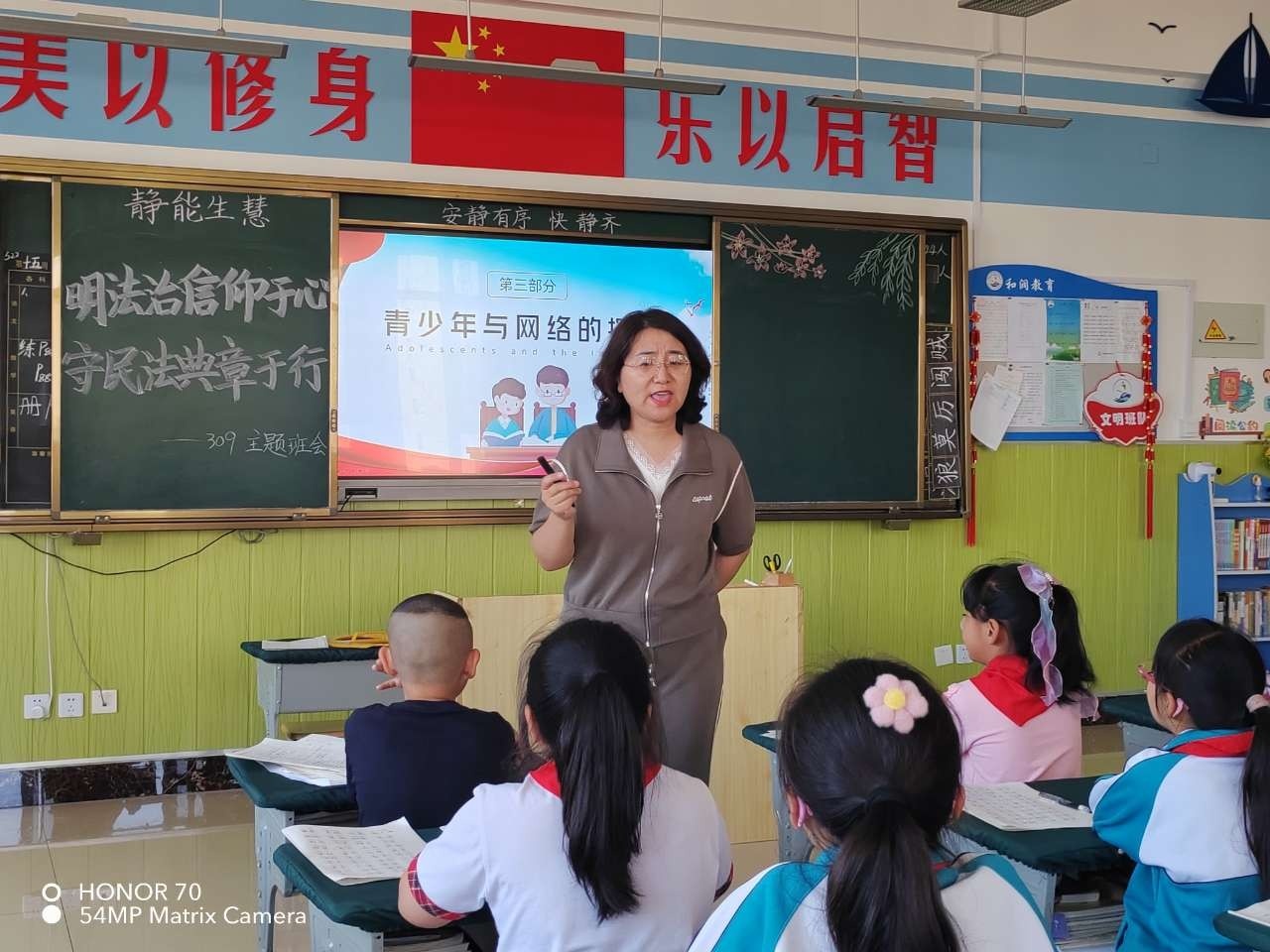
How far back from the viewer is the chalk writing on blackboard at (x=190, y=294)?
4250 millimetres

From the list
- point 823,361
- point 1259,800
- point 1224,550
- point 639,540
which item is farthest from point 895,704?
point 1224,550

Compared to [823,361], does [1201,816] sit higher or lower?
lower

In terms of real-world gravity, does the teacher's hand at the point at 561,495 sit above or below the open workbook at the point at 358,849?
above

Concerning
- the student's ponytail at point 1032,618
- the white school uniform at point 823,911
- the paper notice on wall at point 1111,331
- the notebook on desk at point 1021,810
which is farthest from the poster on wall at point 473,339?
the white school uniform at point 823,911

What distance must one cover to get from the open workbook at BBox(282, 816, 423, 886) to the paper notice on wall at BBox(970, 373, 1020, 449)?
410 centimetres

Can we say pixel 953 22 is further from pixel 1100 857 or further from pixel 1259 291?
pixel 1100 857

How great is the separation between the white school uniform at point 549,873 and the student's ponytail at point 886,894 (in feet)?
1.50

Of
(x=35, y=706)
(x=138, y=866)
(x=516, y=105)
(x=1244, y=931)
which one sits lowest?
(x=138, y=866)

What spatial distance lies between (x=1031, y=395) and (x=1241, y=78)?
1.82 metres

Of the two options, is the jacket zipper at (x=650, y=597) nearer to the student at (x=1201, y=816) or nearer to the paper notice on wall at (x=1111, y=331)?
the student at (x=1201, y=816)

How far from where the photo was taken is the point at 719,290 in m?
5.02

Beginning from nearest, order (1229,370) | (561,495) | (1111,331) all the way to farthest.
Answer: (561,495) → (1111,331) → (1229,370)

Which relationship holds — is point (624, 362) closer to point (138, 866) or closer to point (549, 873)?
point (549, 873)

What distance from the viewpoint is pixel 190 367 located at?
14.3 feet
